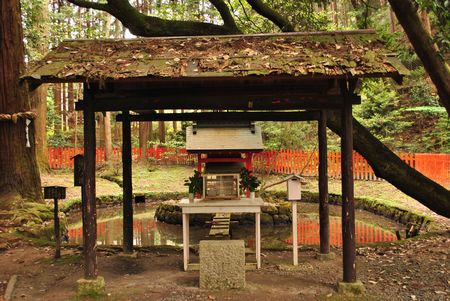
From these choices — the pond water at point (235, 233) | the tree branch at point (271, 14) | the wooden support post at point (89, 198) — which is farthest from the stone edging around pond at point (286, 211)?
the wooden support post at point (89, 198)

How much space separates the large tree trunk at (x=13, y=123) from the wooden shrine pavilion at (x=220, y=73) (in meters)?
5.04

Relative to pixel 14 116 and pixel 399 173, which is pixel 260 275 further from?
pixel 14 116

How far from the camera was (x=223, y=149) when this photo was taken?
7.56 m

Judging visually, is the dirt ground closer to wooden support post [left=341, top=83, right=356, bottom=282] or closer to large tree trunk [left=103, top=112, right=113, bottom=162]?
wooden support post [left=341, top=83, right=356, bottom=282]

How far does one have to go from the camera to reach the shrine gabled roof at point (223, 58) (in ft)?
17.9

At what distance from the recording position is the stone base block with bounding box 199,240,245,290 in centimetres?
624

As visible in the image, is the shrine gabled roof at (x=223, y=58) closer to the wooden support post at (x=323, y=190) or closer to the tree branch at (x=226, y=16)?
the wooden support post at (x=323, y=190)

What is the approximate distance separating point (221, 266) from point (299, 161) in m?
18.4

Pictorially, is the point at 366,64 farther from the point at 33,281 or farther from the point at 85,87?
the point at 33,281

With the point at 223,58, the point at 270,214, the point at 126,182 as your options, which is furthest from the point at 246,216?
the point at 223,58

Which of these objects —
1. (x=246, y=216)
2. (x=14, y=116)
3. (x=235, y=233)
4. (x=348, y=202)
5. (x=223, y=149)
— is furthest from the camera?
(x=246, y=216)

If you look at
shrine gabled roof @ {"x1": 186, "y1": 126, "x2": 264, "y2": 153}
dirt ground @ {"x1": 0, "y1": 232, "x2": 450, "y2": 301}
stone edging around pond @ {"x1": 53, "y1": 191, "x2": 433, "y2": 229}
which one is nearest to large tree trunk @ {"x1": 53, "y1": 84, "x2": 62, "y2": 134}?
stone edging around pond @ {"x1": 53, "y1": 191, "x2": 433, "y2": 229}

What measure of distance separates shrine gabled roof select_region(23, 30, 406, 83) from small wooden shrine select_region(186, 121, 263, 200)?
1838 millimetres

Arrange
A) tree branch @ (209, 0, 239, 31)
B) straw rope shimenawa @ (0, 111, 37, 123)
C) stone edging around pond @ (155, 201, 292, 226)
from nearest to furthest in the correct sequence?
tree branch @ (209, 0, 239, 31), straw rope shimenawa @ (0, 111, 37, 123), stone edging around pond @ (155, 201, 292, 226)
